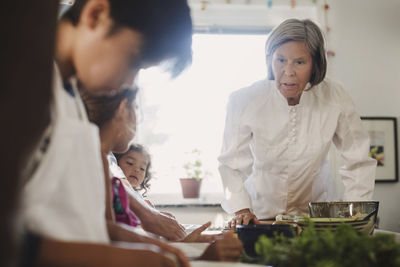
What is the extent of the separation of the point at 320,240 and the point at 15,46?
54 centimetres

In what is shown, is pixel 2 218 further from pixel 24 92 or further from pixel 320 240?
pixel 320 240

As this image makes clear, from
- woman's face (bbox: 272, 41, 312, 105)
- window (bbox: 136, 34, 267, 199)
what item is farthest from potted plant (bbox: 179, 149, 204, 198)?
woman's face (bbox: 272, 41, 312, 105)

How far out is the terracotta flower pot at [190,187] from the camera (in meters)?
3.37

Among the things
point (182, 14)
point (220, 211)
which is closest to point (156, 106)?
point (220, 211)

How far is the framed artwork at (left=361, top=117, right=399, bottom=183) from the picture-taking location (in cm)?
340

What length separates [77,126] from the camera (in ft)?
2.19

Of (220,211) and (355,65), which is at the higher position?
(355,65)

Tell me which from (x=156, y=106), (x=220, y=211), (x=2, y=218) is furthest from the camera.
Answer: (x=156, y=106)

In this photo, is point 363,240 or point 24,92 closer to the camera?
point 24,92

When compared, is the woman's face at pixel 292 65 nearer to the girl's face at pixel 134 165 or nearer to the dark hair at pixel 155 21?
the girl's face at pixel 134 165

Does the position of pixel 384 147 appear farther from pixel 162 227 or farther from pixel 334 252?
pixel 334 252

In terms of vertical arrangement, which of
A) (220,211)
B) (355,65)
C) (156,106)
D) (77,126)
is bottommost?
(220,211)

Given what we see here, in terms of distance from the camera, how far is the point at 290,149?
200 cm

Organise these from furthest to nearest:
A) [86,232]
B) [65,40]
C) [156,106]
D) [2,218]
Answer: [156,106] → [65,40] → [86,232] → [2,218]
